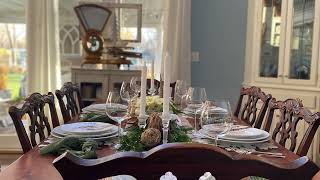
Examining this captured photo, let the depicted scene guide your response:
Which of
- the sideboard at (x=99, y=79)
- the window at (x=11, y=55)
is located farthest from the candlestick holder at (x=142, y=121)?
the window at (x=11, y=55)

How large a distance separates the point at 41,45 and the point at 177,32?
135 cm

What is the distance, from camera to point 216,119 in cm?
145

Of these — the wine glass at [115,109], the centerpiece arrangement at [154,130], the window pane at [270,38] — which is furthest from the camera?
the window pane at [270,38]

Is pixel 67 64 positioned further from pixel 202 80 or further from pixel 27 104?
pixel 27 104

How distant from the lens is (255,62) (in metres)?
3.66

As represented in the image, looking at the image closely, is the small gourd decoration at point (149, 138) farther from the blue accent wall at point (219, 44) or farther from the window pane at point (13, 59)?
the window pane at point (13, 59)

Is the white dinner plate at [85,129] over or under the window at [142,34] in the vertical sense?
under

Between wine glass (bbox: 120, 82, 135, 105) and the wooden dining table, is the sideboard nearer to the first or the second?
wine glass (bbox: 120, 82, 135, 105)

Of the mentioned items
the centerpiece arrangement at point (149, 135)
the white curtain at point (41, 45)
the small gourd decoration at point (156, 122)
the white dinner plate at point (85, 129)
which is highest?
the white curtain at point (41, 45)

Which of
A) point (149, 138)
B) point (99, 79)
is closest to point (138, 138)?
point (149, 138)

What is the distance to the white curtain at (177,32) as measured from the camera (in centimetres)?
368

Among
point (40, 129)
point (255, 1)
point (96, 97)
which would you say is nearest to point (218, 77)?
point (255, 1)

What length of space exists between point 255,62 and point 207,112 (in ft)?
7.66

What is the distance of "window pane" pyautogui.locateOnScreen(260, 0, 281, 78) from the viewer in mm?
3545
